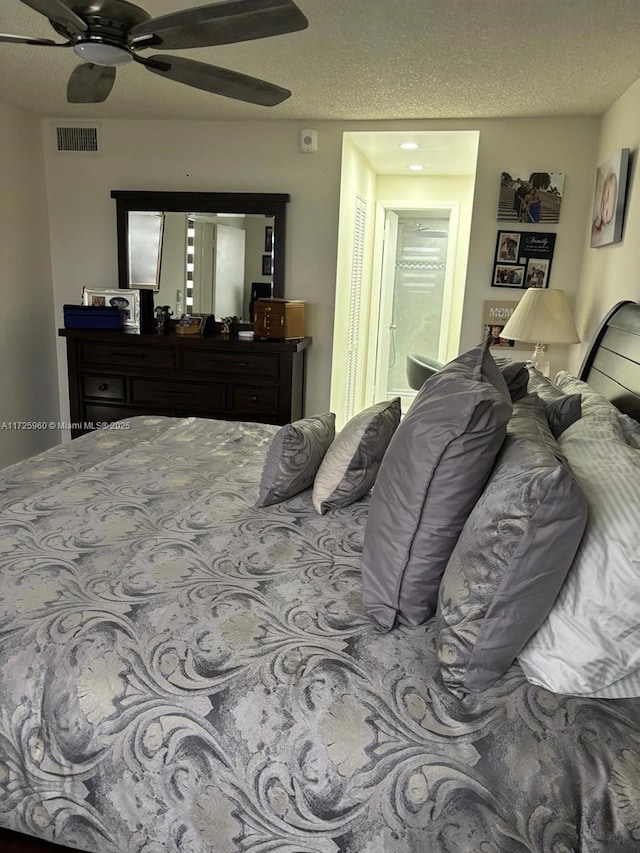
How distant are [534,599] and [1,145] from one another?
4160mm

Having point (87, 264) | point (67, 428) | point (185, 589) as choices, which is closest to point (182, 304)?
point (87, 264)

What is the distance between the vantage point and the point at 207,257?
13.7 ft

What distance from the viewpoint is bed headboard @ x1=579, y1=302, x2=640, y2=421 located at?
1.97 m

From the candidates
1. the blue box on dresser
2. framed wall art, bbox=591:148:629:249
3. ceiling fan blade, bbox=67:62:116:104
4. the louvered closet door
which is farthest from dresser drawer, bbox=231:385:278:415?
framed wall art, bbox=591:148:629:249

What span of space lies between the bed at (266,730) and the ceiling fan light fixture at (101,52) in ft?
4.47

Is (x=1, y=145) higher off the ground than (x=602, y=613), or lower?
higher

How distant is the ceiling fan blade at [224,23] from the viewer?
4.72 ft

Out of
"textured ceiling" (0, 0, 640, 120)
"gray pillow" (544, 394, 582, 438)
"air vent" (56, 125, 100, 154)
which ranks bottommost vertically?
"gray pillow" (544, 394, 582, 438)

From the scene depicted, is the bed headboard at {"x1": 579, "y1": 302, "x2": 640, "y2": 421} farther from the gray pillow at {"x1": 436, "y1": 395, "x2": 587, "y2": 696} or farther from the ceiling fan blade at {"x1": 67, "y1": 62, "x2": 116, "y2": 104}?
the ceiling fan blade at {"x1": 67, "y1": 62, "x2": 116, "y2": 104}

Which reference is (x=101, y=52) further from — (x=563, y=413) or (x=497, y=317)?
(x=497, y=317)

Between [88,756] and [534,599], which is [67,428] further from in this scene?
[534,599]

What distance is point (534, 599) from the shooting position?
1.01m

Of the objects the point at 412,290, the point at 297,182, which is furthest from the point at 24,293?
the point at 412,290

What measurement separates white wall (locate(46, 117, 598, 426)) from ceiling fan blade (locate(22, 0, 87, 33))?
8.23ft
